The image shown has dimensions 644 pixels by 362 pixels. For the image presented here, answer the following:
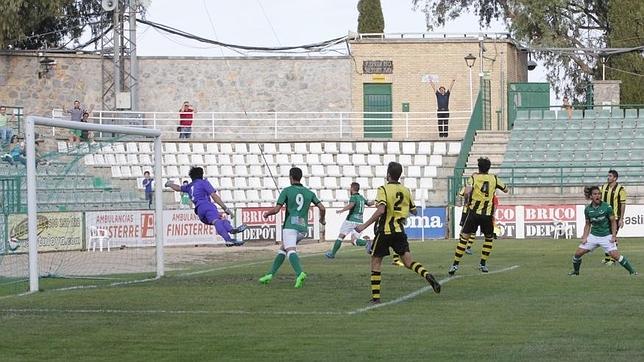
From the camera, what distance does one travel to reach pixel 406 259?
18031mm

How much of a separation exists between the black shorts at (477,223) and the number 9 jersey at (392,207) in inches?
220

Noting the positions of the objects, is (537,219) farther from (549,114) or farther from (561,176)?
(549,114)

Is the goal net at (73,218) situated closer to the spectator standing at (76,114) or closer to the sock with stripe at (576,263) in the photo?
the spectator standing at (76,114)

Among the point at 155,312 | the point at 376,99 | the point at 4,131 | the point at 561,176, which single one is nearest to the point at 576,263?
the point at 155,312

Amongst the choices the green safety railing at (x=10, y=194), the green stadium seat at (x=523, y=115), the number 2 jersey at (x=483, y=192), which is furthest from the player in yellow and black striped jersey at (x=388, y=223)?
the green stadium seat at (x=523, y=115)

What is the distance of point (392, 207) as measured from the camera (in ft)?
58.2

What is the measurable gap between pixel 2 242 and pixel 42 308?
5.93 metres

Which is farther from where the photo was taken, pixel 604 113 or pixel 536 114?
pixel 536 114

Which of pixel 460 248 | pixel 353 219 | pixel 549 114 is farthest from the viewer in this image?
pixel 549 114

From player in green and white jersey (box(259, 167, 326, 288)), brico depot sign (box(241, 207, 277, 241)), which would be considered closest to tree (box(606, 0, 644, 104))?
brico depot sign (box(241, 207, 277, 241))

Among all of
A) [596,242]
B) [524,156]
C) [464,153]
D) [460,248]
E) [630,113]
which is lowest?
[460,248]

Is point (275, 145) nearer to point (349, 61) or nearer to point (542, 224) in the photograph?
point (349, 61)

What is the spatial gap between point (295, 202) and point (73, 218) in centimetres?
648

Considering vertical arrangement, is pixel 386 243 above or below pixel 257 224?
above
